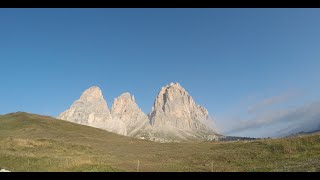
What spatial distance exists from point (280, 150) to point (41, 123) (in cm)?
10571

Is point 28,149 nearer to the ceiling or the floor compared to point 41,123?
nearer to the floor

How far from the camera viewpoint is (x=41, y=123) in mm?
144250

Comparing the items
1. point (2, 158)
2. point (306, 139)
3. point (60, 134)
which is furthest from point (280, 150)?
point (60, 134)

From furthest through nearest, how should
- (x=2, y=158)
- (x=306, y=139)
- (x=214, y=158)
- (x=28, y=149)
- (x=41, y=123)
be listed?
(x=41, y=123) → (x=28, y=149) → (x=306, y=139) → (x=214, y=158) → (x=2, y=158)
